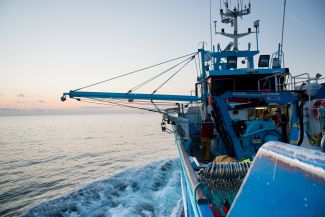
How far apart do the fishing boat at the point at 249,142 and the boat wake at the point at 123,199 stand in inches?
97.8

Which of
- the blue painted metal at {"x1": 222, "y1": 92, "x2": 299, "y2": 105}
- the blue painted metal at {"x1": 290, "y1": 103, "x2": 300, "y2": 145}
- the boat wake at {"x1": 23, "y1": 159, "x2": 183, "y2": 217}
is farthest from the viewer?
the boat wake at {"x1": 23, "y1": 159, "x2": 183, "y2": 217}

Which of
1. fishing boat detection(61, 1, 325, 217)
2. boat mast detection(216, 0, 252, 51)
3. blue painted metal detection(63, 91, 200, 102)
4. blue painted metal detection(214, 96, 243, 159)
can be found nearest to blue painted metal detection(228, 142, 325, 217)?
fishing boat detection(61, 1, 325, 217)

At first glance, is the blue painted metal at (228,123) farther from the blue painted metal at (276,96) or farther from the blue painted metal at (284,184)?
the blue painted metal at (284,184)

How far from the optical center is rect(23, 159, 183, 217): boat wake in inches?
388

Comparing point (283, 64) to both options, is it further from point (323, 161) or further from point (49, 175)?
point (49, 175)

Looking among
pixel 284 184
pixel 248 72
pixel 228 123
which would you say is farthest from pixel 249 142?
pixel 284 184

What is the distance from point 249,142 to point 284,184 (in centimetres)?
845

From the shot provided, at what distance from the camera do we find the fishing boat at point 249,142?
3.53 feet

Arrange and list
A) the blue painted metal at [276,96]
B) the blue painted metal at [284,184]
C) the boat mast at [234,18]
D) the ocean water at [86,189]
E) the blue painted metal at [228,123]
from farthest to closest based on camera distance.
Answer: the boat mast at [234,18]
the ocean water at [86,189]
the blue painted metal at [228,123]
the blue painted metal at [276,96]
the blue painted metal at [284,184]

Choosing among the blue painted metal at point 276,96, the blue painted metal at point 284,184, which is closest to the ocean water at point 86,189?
the blue painted metal at point 276,96

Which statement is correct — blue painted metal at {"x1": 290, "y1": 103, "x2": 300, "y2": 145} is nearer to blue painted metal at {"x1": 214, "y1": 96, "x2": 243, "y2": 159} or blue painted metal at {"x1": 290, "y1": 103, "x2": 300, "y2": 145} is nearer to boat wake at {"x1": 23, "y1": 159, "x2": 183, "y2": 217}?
blue painted metal at {"x1": 214, "y1": 96, "x2": 243, "y2": 159}

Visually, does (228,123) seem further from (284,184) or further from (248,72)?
(284,184)

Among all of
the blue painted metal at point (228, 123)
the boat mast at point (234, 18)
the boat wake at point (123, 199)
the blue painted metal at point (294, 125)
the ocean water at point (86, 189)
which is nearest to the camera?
the blue painted metal at point (294, 125)

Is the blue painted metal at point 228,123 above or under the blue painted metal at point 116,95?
under
